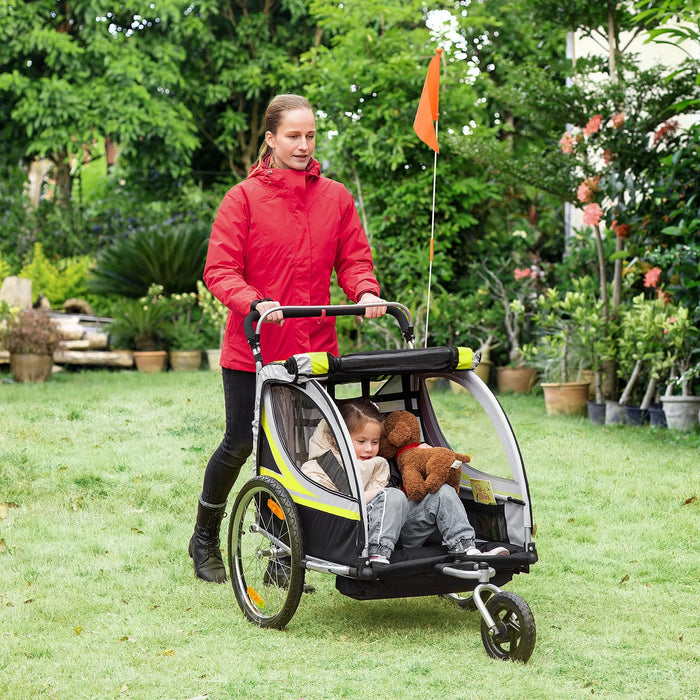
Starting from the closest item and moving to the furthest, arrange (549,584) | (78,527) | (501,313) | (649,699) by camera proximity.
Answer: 1. (649,699)
2. (549,584)
3. (78,527)
4. (501,313)

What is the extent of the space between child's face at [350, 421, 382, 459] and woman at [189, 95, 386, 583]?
0.38 metres

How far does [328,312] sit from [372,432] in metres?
0.43

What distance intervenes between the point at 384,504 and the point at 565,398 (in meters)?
5.16

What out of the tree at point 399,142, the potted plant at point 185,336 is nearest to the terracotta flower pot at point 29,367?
the potted plant at point 185,336

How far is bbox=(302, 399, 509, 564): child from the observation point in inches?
127

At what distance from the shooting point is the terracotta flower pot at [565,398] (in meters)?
8.17

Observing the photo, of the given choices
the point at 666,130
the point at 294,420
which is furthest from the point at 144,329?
the point at 294,420

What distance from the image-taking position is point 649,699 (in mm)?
2869

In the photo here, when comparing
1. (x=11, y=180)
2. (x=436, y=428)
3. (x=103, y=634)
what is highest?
(x=11, y=180)

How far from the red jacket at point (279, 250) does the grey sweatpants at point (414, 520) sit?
692 millimetres

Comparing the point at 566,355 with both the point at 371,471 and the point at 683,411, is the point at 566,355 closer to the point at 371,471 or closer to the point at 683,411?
the point at 683,411

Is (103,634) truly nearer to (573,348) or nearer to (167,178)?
(573,348)

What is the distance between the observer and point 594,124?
25.9 ft

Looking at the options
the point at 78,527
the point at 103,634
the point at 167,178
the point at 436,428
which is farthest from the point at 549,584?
the point at 167,178
